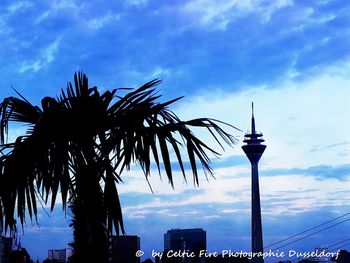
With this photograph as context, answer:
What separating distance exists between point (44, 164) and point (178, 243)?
635ft

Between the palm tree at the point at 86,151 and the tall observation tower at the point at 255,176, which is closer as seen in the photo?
the palm tree at the point at 86,151

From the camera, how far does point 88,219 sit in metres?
7.62

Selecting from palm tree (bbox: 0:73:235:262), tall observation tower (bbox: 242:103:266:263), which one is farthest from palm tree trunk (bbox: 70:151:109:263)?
tall observation tower (bbox: 242:103:266:263)

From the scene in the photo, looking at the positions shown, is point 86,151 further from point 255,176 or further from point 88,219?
point 255,176

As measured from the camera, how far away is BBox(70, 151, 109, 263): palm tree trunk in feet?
24.8

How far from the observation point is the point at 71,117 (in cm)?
785

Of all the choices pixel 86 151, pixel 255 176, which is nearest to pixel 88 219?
pixel 86 151

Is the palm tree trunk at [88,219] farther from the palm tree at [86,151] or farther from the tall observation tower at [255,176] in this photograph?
the tall observation tower at [255,176]

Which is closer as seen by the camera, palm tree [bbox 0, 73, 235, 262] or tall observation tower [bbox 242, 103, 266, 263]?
palm tree [bbox 0, 73, 235, 262]

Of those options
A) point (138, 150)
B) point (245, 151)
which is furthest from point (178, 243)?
point (138, 150)

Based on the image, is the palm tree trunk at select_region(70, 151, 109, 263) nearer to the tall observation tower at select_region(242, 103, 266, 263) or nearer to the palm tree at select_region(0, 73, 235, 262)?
the palm tree at select_region(0, 73, 235, 262)

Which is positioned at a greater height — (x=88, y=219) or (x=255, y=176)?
(x=255, y=176)

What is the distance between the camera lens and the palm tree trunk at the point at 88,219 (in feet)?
24.8

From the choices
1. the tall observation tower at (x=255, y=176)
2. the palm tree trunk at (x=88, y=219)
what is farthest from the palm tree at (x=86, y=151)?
the tall observation tower at (x=255, y=176)
